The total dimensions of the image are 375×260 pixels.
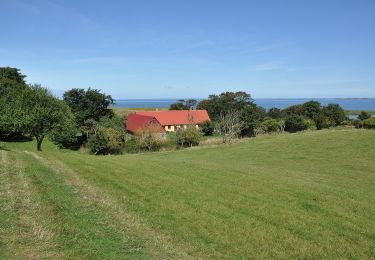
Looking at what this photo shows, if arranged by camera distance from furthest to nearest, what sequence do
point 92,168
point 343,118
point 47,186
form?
point 343,118 → point 92,168 → point 47,186

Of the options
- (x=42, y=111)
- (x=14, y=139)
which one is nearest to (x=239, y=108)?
(x=14, y=139)

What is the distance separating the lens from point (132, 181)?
1652cm

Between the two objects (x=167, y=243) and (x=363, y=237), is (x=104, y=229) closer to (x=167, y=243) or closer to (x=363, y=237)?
(x=167, y=243)

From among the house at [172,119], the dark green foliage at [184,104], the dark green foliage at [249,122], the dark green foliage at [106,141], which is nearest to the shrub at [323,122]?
the dark green foliage at [249,122]

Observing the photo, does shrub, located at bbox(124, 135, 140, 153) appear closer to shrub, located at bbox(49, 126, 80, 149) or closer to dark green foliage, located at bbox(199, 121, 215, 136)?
shrub, located at bbox(49, 126, 80, 149)

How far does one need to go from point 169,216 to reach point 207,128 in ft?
268

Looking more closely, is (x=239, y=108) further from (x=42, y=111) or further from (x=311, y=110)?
(x=42, y=111)

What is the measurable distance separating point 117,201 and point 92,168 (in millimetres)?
7103

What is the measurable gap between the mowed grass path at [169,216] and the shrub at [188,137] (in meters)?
46.9

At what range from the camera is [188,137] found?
66.9m

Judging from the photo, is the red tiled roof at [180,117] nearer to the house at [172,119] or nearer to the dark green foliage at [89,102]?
the house at [172,119]

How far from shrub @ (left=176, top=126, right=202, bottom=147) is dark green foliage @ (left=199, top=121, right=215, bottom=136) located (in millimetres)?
24348

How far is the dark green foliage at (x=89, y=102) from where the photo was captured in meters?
83.3

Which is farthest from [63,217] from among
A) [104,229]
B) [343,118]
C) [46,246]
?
[343,118]
